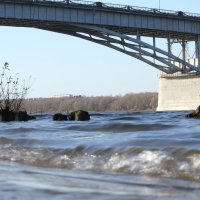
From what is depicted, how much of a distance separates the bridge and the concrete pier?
0.38 feet

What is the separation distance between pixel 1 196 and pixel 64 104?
133m

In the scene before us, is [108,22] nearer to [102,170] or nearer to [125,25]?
[125,25]

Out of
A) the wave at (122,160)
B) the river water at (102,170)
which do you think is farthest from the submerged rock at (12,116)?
the wave at (122,160)

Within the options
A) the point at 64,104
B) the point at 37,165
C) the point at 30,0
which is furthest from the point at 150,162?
the point at 64,104

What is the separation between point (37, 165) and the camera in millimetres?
8414

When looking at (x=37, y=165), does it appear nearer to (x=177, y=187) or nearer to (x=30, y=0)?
(x=177, y=187)

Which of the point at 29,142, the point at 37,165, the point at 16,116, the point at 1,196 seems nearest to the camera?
the point at 1,196

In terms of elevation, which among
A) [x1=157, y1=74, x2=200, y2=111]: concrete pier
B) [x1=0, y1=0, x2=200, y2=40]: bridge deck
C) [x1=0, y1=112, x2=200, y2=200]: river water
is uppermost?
[x1=0, y1=0, x2=200, y2=40]: bridge deck

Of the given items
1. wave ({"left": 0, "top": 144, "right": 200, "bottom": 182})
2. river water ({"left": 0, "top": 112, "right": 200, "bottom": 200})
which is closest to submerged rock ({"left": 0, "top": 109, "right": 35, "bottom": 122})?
river water ({"left": 0, "top": 112, "right": 200, "bottom": 200})

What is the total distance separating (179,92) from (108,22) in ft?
57.7

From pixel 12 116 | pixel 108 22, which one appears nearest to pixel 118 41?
pixel 108 22

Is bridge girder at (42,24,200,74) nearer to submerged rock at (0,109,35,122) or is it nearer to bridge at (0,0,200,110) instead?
bridge at (0,0,200,110)

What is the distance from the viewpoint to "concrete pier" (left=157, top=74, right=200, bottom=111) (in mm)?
67688

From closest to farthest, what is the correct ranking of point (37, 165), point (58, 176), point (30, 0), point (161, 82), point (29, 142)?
point (58, 176) → point (37, 165) → point (29, 142) → point (30, 0) → point (161, 82)
